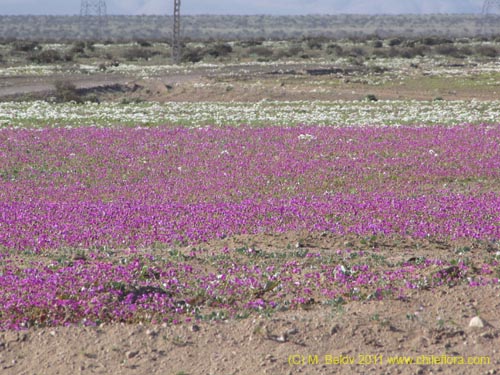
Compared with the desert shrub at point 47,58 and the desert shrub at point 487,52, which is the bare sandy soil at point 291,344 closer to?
the desert shrub at point 47,58

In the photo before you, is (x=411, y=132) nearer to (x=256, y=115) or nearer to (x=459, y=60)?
(x=256, y=115)

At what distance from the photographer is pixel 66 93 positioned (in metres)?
41.0

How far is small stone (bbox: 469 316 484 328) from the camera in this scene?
7723 mm

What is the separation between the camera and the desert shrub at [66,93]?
133 feet

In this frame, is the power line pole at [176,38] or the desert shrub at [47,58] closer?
the desert shrub at [47,58]

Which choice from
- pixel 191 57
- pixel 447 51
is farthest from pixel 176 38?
pixel 447 51

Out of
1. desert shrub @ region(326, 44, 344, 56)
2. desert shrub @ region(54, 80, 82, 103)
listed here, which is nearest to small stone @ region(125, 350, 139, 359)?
desert shrub @ region(54, 80, 82, 103)

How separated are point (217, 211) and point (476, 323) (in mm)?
6728

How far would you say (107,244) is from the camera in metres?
11.6

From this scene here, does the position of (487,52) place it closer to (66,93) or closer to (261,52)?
(261,52)

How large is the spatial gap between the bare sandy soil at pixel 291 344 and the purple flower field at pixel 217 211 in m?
0.40

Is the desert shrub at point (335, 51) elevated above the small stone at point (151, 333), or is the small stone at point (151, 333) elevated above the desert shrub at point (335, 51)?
the small stone at point (151, 333)

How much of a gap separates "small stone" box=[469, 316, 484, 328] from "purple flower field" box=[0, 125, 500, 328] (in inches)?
40.0

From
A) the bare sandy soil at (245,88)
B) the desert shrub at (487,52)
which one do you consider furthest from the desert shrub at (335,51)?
the bare sandy soil at (245,88)
